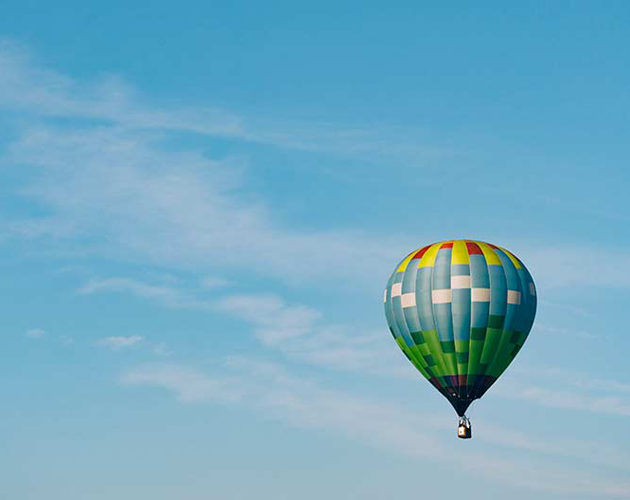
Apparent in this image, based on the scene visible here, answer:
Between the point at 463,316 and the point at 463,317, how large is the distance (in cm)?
7

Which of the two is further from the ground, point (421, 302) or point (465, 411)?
point (421, 302)

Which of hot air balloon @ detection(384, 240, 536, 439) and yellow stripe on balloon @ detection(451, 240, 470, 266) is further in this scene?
Result: yellow stripe on balloon @ detection(451, 240, 470, 266)

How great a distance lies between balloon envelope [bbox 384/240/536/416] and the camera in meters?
101

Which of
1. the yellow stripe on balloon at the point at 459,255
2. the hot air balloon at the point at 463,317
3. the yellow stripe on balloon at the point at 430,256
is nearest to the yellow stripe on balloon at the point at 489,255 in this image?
the hot air balloon at the point at 463,317

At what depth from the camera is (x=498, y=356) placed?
102250 millimetres

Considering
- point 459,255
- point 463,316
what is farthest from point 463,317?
point 459,255

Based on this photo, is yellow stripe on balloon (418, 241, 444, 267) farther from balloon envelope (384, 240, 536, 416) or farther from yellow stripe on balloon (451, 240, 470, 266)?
yellow stripe on balloon (451, 240, 470, 266)

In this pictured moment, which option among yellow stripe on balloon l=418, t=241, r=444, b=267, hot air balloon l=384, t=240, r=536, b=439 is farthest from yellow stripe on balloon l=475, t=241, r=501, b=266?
yellow stripe on balloon l=418, t=241, r=444, b=267

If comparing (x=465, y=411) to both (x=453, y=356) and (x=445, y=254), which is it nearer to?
(x=453, y=356)

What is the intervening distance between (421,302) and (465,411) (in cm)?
780

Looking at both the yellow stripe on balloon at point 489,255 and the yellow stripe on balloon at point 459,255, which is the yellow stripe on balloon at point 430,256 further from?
the yellow stripe on balloon at point 489,255

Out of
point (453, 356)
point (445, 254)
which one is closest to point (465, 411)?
point (453, 356)

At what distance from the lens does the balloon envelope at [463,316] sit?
333 feet

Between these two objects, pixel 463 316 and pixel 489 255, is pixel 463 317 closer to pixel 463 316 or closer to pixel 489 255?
pixel 463 316
